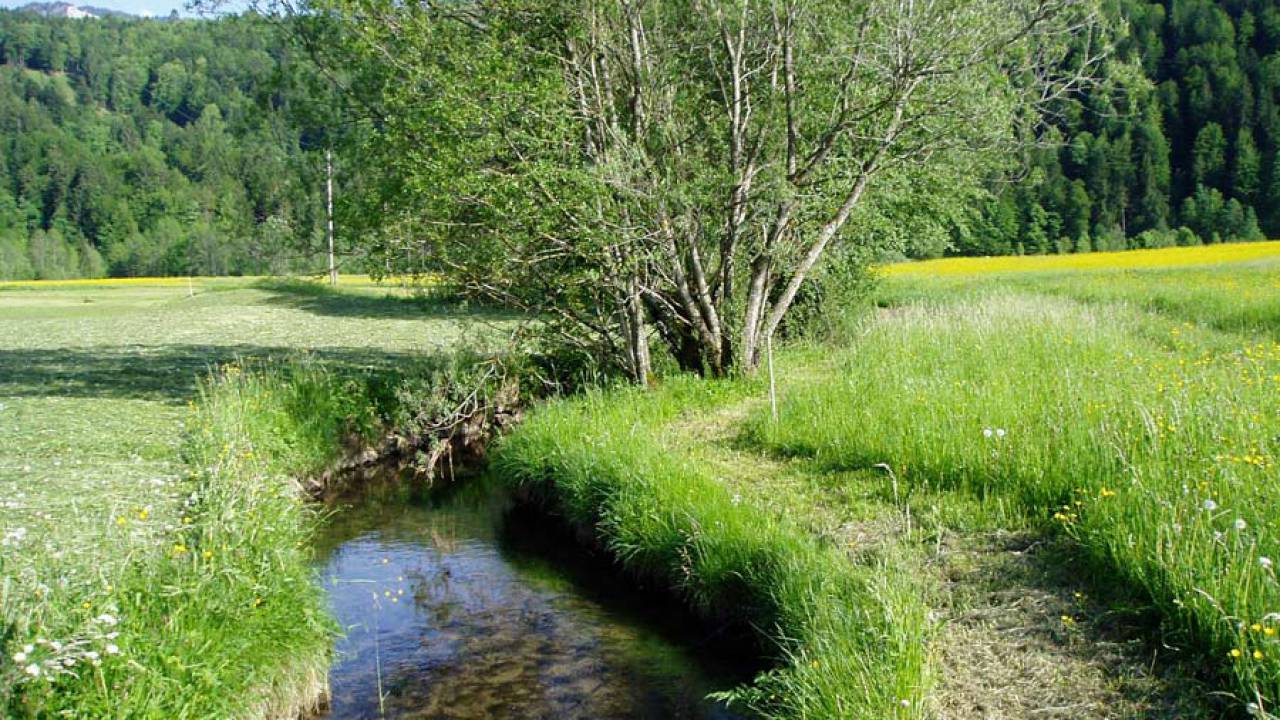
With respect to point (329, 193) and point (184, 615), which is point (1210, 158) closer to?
point (329, 193)

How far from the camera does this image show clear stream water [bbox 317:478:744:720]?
293 inches

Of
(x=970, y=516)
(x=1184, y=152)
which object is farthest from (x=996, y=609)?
(x=1184, y=152)

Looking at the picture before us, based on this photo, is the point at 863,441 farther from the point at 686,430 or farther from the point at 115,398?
the point at 115,398

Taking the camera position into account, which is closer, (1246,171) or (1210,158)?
(1246,171)

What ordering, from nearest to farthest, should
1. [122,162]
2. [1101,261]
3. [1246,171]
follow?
[1101,261]
[1246,171]
[122,162]

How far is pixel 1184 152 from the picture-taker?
93125 millimetres

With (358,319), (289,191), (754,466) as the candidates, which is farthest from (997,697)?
(358,319)

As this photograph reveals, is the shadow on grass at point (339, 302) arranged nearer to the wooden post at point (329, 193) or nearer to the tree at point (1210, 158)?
the wooden post at point (329, 193)

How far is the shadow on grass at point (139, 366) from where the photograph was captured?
1667 cm

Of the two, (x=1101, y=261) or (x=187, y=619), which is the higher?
(x=1101, y=261)

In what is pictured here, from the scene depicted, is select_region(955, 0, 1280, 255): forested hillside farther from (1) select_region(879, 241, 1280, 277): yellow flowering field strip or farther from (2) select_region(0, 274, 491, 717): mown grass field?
(2) select_region(0, 274, 491, 717): mown grass field

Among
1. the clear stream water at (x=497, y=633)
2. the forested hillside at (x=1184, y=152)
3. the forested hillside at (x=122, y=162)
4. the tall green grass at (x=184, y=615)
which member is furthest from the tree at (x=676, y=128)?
the forested hillside at (x=1184, y=152)

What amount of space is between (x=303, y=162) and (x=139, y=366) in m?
6.07

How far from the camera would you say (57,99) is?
545 ft
